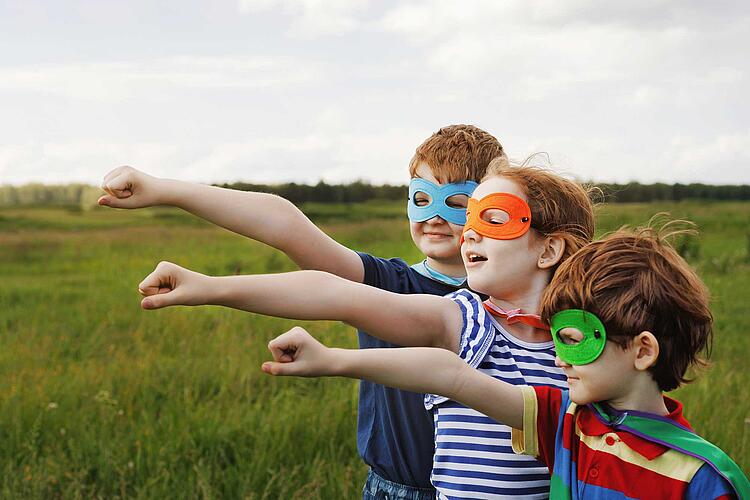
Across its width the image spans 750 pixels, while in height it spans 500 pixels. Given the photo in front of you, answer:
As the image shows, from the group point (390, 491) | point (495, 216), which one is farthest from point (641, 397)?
point (390, 491)

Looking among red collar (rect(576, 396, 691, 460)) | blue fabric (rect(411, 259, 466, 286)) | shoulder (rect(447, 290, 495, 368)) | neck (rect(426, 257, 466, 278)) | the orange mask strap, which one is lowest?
red collar (rect(576, 396, 691, 460))

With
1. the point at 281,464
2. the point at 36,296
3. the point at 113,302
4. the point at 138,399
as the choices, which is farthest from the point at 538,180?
the point at 36,296

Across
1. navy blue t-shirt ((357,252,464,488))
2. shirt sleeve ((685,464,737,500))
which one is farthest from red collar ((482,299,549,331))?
shirt sleeve ((685,464,737,500))

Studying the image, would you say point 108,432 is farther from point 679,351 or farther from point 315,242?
point 679,351

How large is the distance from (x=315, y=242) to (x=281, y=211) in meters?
0.14

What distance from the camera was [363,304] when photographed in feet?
7.29

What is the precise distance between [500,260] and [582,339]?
39 cm

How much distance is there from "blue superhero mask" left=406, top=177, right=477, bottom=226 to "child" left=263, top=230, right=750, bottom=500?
68cm

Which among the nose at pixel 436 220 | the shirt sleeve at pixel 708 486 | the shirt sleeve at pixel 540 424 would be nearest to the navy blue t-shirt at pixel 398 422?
the nose at pixel 436 220

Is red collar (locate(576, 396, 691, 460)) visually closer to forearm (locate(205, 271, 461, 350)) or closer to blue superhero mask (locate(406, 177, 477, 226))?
forearm (locate(205, 271, 461, 350))

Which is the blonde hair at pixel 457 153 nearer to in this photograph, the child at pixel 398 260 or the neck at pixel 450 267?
the child at pixel 398 260

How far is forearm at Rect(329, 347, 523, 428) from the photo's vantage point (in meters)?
1.99

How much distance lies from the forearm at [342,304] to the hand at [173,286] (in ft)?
0.07

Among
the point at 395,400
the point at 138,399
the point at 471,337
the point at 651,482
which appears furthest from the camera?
the point at 138,399
